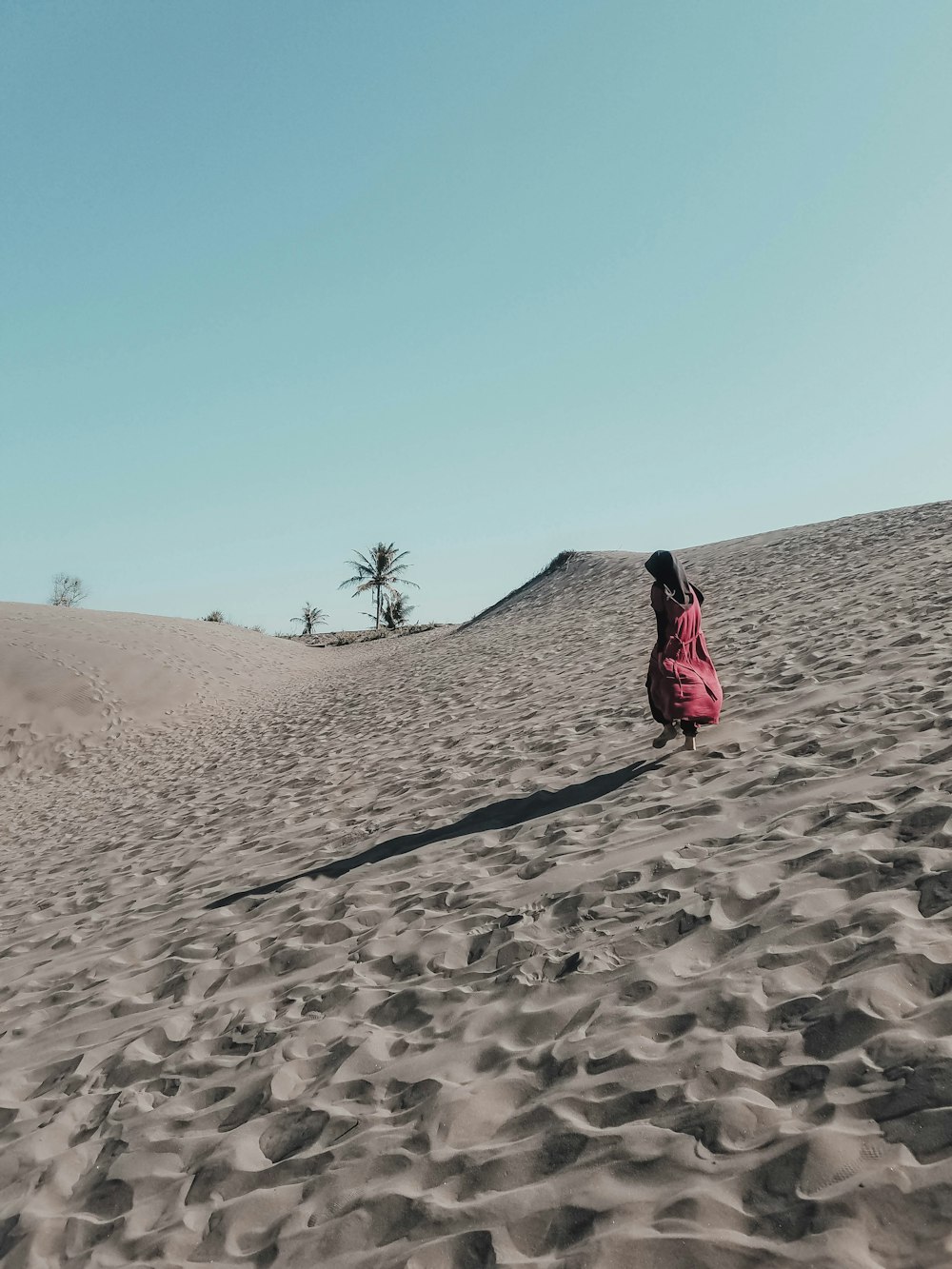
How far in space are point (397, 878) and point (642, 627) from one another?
11.5 meters

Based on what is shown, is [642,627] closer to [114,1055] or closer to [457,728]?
[457,728]

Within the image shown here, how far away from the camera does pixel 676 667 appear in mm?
7172

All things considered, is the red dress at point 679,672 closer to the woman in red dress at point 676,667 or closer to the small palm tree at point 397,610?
the woman in red dress at point 676,667

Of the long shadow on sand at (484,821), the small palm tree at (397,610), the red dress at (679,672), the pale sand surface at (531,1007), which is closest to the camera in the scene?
the pale sand surface at (531,1007)

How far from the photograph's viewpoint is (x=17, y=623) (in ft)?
82.8

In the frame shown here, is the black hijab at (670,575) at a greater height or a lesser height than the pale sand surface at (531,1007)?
greater

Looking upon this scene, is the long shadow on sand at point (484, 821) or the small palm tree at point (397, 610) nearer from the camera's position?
the long shadow on sand at point (484, 821)

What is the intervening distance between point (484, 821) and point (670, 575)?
234 cm

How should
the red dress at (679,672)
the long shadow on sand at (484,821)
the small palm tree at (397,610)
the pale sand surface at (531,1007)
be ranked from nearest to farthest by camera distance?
the pale sand surface at (531,1007), the long shadow on sand at (484,821), the red dress at (679,672), the small palm tree at (397,610)

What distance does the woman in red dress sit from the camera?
710 cm

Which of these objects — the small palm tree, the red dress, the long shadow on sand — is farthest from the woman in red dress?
the small palm tree

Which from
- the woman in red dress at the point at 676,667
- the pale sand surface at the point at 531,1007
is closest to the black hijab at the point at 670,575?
the woman in red dress at the point at 676,667

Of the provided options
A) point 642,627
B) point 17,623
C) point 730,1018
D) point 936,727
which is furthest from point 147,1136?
point 17,623

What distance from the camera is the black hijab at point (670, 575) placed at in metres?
7.16
